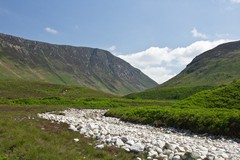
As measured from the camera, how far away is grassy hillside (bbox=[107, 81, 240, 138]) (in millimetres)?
30188

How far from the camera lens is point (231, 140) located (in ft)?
A: 88.9

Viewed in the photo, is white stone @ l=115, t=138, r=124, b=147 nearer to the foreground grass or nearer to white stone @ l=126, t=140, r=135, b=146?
white stone @ l=126, t=140, r=135, b=146

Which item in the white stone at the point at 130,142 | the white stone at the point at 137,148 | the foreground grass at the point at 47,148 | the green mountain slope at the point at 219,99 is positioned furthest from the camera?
the green mountain slope at the point at 219,99

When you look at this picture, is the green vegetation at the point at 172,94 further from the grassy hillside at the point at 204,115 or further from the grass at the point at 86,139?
the grassy hillside at the point at 204,115

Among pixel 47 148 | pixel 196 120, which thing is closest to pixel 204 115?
pixel 196 120

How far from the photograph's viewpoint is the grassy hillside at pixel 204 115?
30188 millimetres

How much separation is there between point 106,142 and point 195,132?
1545 cm

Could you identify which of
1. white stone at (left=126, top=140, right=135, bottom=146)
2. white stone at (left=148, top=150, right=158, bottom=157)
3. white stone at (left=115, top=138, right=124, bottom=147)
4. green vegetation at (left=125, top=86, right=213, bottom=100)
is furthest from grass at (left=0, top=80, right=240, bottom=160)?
green vegetation at (left=125, top=86, right=213, bottom=100)

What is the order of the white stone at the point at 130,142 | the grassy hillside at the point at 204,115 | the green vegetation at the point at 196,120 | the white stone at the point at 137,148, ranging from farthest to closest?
the grassy hillside at the point at 204,115
the green vegetation at the point at 196,120
the white stone at the point at 130,142
the white stone at the point at 137,148

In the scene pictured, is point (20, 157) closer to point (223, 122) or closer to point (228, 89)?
point (223, 122)

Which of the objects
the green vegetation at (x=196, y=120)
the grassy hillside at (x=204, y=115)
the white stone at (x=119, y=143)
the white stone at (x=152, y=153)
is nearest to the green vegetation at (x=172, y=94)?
the grassy hillside at (x=204, y=115)

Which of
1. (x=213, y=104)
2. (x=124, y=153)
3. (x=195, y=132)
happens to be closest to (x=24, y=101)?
(x=213, y=104)

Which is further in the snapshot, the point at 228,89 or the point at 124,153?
the point at 228,89

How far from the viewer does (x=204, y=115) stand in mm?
33656
